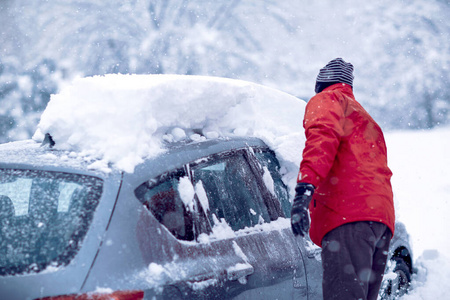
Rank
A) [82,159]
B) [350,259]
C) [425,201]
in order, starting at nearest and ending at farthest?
[82,159] < [350,259] < [425,201]

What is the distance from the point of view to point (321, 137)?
2420 mm

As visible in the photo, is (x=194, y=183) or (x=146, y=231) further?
(x=194, y=183)

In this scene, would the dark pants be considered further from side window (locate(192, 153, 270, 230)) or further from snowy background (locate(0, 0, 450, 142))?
snowy background (locate(0, 0, 450, 142))

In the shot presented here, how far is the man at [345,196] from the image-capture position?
7.78 feet

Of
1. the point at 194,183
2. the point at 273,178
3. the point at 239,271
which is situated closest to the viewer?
the point at 239,271

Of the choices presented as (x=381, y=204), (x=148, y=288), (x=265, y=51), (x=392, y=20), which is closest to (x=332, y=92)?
(x=381, y=204)

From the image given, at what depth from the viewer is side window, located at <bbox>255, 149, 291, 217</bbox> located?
296cm

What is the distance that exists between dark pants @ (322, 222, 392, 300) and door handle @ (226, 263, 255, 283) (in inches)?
18.3

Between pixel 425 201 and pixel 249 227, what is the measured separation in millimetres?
8909

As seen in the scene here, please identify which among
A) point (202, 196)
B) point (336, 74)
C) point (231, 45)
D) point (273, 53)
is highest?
point (336, 74)

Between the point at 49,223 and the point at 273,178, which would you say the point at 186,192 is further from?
the point at 273,178

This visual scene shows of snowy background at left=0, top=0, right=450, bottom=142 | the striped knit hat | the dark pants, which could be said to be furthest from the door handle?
snowy background at left=0, top=0, right=450, bottom=142

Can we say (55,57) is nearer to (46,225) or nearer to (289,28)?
(289,28)

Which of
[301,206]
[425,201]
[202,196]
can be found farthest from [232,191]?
[425,201]
